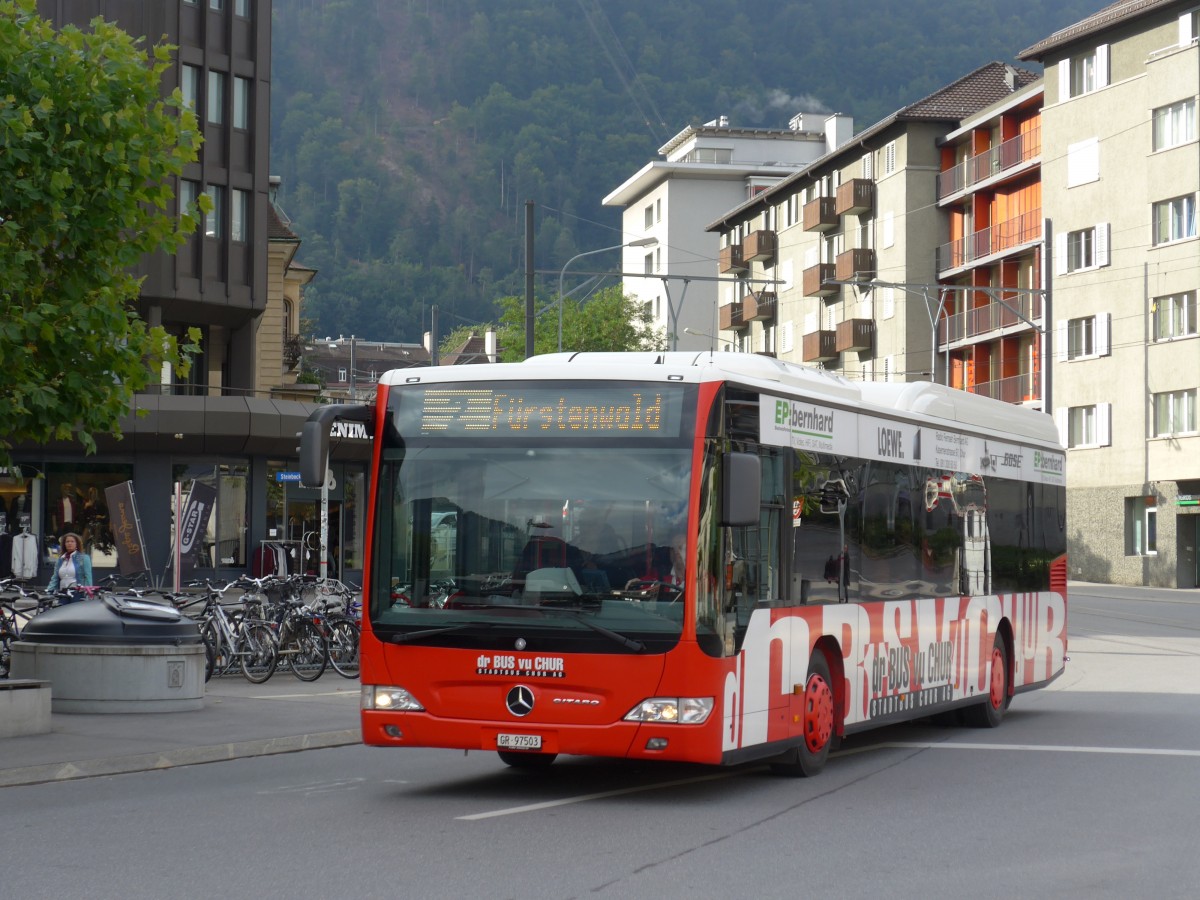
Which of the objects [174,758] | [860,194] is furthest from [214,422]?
[860,194]

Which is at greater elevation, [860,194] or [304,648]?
[860,194]

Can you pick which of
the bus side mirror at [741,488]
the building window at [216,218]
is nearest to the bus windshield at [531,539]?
the bus side mirror at [741,488]

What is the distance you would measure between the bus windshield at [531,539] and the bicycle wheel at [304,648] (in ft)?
33.3

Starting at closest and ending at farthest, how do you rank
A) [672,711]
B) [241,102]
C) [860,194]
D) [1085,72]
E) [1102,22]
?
[672,711] < [241,102] < [1102,22] < [1085,72] < [860,194]

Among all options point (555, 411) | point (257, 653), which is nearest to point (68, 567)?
point (257, 653)

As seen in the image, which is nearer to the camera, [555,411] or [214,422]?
[555,411]

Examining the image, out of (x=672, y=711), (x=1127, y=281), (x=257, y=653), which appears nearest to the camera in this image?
(x=672, y=711)

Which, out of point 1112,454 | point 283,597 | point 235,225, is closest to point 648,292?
point 1112,454

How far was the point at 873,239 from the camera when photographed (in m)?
76.4

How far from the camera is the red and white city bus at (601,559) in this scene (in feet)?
34.8

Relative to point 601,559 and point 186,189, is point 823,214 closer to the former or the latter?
point 186,189

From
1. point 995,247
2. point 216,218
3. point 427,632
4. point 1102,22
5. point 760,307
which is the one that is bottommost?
point 427,632

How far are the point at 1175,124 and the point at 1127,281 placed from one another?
5238 mm

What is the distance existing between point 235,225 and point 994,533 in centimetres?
3421
